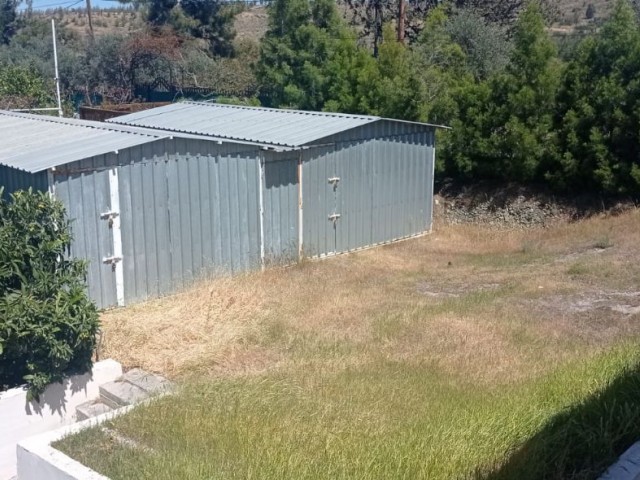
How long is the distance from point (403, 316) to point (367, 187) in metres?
5.99

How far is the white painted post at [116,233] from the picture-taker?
11008 mm

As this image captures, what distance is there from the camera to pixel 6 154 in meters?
11.7

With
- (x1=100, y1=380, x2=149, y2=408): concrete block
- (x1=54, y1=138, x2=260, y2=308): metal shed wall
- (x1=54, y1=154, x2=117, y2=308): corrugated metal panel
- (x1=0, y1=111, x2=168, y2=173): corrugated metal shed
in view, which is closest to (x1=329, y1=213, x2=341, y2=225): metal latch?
(x1=54, y1=138, x2=260, y2=308): metal shed wall

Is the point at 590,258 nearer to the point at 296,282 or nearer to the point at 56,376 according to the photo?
the point at 296,282

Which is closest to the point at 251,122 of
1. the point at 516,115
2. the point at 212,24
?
the point at 516,115

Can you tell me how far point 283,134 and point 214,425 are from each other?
883 cm

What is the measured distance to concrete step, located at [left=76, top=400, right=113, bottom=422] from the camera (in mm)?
7855

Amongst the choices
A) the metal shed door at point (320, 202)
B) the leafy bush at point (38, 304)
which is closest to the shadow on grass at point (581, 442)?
the leafy bush at point (38, 304)

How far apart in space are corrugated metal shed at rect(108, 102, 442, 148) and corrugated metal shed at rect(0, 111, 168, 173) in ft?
8.41

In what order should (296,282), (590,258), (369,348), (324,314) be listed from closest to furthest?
(369,348)
(324,314)
(296,282)
(590,258)

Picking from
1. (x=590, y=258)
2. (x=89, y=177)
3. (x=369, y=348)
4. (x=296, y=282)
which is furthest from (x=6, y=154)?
(x=590, y=258)

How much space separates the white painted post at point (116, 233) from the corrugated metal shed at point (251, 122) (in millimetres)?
3536

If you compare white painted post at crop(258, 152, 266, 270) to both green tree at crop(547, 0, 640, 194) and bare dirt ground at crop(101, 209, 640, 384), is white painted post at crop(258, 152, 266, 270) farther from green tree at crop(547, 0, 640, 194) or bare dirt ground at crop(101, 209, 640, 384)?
green tree at crop(547, 0, 640, 194)

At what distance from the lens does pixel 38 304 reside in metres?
7.71
